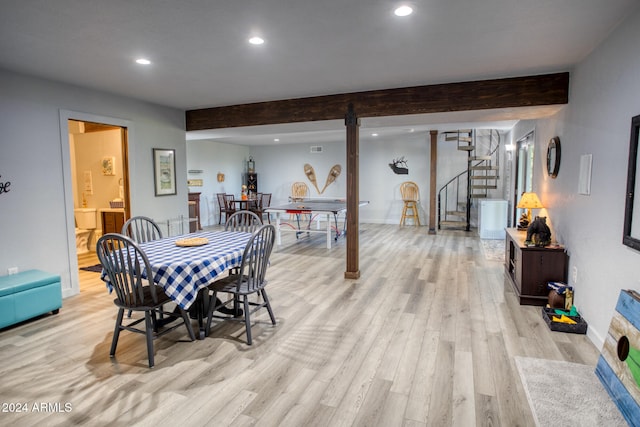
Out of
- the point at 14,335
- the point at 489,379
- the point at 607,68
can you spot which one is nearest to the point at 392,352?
the point at 489,379

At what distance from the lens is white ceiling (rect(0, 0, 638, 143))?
7.35ft

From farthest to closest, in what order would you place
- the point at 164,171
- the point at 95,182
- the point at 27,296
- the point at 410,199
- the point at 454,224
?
the point at 410,199, the point at 454,224, the point at 95,182, the point at 164,171, the point at 27,296

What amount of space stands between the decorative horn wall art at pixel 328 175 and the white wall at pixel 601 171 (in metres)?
7.23

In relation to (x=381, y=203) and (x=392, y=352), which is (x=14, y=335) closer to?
(x=392, y=352)

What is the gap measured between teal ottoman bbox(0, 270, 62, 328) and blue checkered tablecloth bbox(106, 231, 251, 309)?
3.83 ft

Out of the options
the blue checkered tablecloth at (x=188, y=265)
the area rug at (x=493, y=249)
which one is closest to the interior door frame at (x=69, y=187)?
the blue checkered tablecloth at (x=188, y=265)

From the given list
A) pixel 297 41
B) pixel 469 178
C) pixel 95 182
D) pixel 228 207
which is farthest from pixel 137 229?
pixel 469 178

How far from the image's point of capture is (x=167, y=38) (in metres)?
2.70

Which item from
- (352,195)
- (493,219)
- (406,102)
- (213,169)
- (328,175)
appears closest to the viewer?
(406,102)

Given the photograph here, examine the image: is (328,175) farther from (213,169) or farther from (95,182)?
(95,182)

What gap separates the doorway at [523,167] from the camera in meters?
5.60

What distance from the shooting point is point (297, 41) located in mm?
2783

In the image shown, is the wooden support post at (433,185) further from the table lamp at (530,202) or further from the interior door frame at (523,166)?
the table lamp at (530,202)

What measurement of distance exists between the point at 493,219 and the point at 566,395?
5911mm
